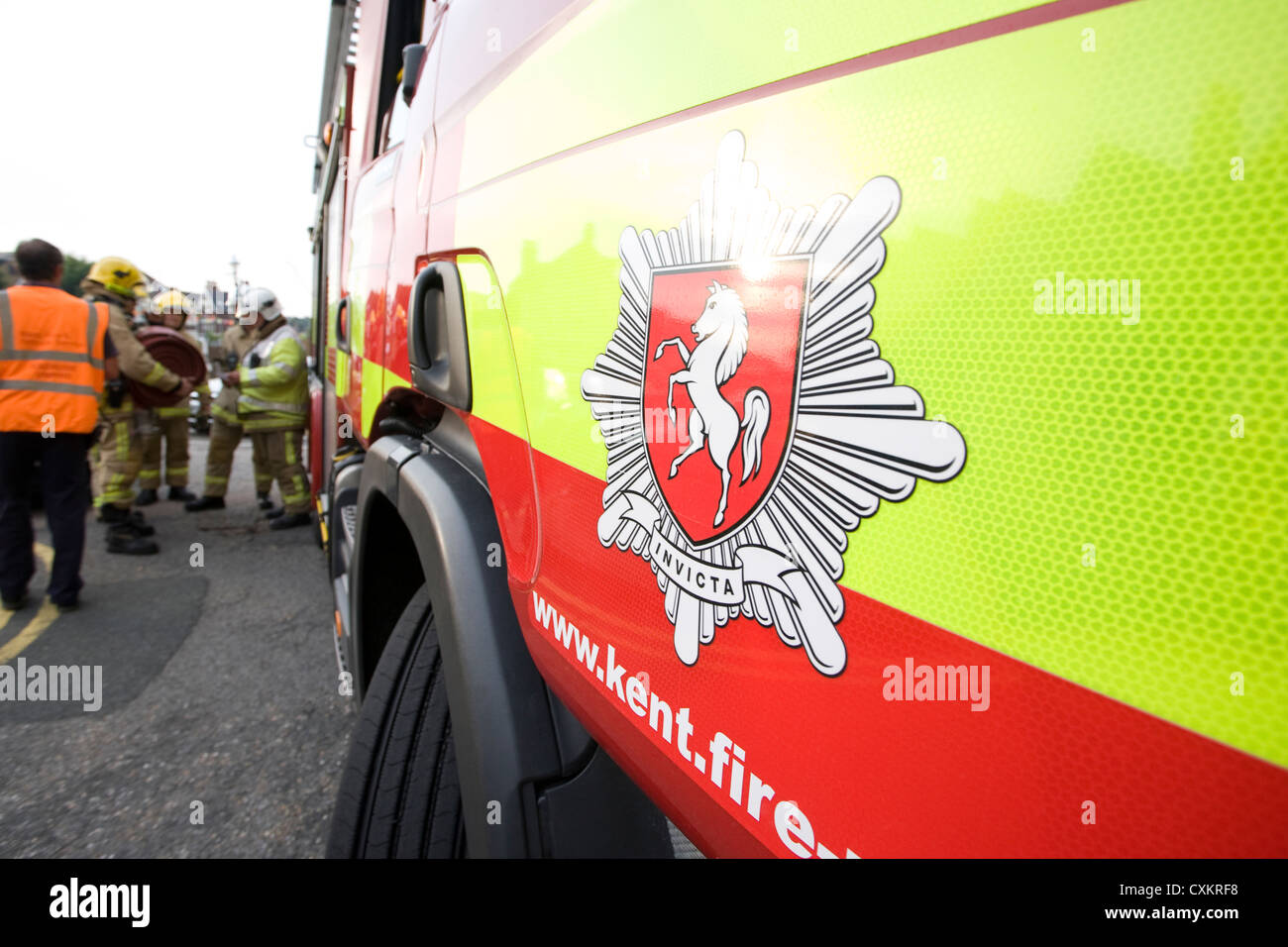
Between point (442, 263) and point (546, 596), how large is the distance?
0.83 meters

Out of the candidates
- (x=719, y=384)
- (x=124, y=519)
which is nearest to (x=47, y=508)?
(x=124, y=519)

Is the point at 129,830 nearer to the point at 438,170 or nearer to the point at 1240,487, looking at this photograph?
the point at 438,170

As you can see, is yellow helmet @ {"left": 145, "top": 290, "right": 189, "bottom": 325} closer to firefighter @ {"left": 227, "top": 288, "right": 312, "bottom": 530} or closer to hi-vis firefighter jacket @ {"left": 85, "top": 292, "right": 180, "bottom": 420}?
firefighter @ {"left": 227, "top": 288, "right": 312, "bottom": 530}

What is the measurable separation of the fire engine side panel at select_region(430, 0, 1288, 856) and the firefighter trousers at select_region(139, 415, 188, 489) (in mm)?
6807

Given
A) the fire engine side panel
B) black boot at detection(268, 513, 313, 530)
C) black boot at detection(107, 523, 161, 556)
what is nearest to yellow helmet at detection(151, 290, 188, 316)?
black boot at detection(268, 513, 313, 530)

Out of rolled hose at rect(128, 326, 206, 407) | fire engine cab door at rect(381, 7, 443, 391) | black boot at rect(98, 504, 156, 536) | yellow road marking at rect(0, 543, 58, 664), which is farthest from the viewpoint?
rolled hose at rect(128, 326, 206, 407)

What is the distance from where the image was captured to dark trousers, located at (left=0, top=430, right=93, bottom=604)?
12.5 ft

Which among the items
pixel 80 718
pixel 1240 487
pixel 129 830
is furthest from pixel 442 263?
pixel 80 718

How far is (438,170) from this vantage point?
1638 millimetres

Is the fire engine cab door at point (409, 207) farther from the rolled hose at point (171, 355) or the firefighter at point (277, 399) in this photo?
the rolled hose at point (171, 355)

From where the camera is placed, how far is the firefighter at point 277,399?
5.56 meters

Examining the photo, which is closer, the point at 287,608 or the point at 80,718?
the point at 80,718

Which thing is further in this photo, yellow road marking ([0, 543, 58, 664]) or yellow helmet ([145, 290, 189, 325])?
yellow helmet ([145, 290, 189, 325])

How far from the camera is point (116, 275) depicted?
5195mm
